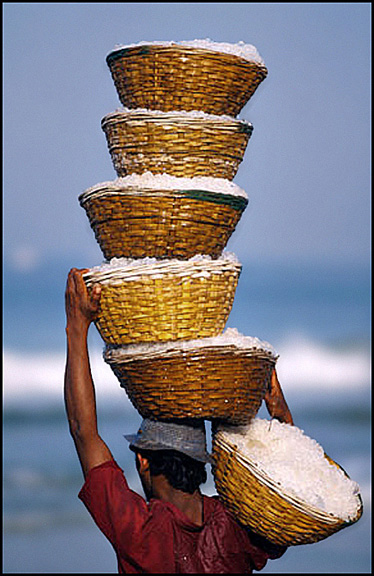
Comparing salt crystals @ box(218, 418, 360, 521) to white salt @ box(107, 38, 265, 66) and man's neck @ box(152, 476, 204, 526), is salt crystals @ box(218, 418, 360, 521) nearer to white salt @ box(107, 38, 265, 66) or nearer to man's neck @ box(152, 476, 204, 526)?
man's neck @ box(152, 476, 204, 526)

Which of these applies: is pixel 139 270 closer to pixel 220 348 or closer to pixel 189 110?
pixel 220 348

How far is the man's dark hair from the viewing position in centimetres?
295

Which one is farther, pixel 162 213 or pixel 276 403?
pixel 276 403

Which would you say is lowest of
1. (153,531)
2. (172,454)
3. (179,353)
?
(153,531)

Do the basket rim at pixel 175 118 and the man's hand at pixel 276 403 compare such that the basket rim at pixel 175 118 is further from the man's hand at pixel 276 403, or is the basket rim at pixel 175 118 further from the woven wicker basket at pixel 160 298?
the man's hand at pixel 276 403

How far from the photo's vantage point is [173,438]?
296 centimetres

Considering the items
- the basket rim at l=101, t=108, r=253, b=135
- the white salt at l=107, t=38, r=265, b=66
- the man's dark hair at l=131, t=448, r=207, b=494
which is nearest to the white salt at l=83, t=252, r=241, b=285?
the basket rim at l=101, t=108, r=253, b=135

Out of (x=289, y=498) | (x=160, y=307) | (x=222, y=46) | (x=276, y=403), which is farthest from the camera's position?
(x=276, y=403)

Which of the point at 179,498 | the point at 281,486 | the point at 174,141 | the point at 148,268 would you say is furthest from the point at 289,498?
the point at 174,141

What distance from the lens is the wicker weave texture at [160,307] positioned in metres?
2.92

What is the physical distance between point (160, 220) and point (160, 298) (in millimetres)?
233

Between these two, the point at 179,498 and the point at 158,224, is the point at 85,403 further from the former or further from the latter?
the point at 158,224

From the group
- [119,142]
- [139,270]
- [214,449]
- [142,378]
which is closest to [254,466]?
[214,449]

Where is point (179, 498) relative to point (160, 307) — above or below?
below
